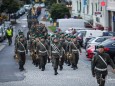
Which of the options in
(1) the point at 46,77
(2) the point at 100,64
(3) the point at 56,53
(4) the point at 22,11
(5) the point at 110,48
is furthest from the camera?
(4) the point at 22,11

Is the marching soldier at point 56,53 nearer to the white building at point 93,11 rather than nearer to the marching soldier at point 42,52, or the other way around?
the marching soldier at point 42,52

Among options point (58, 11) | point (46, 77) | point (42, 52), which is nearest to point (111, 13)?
point (58, 11)

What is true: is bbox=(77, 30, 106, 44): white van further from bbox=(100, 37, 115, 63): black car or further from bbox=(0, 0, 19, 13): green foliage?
bbox=(0, 0, 19, 13): green foliage

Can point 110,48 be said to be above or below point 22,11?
above

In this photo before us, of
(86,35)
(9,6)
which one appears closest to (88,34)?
(86,35)

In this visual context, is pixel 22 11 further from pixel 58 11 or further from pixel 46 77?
pixel 46 77

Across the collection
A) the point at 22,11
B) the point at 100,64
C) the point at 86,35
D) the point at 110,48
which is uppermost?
the point at 100,64

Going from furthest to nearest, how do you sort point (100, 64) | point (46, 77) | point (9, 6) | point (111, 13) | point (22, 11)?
point (22, 11), point (9, 6), point (111, 13), point (46, 77), point (100, 64)

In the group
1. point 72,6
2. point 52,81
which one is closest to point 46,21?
point 72,6

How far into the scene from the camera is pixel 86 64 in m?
26.7

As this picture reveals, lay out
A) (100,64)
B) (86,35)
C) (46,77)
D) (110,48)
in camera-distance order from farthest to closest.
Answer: (86,35), (110,48), (46,77), (100,64)

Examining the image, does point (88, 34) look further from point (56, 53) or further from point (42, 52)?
point (56, 53)

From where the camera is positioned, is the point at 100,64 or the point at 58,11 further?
the point at 58,11

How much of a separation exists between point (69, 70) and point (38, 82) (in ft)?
13.9
